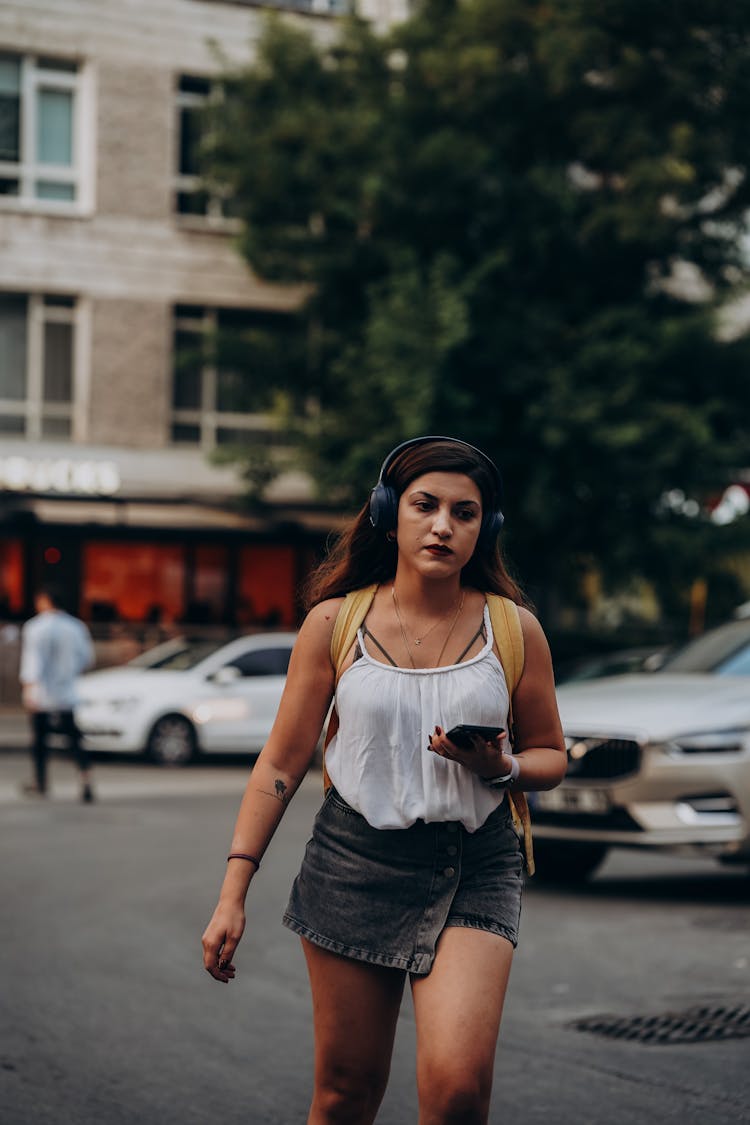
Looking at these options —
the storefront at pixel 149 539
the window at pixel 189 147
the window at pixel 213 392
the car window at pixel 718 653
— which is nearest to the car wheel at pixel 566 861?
the car window at pixel 718 653

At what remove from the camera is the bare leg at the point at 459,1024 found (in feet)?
11.4

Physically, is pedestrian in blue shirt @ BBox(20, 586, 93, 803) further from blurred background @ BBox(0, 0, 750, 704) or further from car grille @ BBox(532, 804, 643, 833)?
blurred background @ BBox(0, 0, 750, 704)

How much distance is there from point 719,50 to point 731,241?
8.72ft

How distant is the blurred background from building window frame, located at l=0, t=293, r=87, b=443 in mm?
50

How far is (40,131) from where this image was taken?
29.4m

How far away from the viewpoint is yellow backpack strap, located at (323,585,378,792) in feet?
12.6

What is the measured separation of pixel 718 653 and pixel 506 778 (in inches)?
316

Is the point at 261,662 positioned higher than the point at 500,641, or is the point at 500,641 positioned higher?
the point at 500,641

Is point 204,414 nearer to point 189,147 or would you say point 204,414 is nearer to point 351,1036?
point 189,147

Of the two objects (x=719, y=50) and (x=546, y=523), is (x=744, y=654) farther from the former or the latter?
(x=719, y=50)

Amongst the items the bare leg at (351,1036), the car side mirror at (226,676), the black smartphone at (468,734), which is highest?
the black smartphone at (468,734)

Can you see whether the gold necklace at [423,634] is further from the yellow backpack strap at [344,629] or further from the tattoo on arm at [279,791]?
the tattoo on arm at [279,791]

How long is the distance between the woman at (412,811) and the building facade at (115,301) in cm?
2476

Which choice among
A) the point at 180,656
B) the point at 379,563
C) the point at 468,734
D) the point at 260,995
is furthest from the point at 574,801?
the point at 180,656
